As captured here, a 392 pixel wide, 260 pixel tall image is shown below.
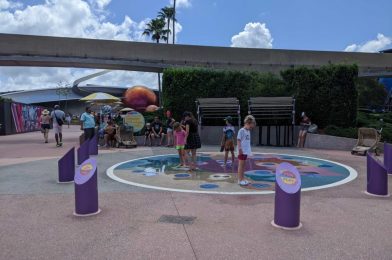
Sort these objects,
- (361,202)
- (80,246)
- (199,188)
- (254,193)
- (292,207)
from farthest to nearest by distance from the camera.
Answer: (199,188)
(254,193)
(361,202)
(292,207)
(80,246)

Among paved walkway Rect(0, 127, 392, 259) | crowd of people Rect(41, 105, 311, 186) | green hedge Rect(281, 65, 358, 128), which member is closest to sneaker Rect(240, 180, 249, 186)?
crowd of people Rect(41, 105, 311, 186)

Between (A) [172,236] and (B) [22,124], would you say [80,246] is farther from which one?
(B) [22,124]

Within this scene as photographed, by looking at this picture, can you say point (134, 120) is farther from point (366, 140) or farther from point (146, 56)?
point (146, 56)

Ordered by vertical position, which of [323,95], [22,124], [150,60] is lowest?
[22,124]

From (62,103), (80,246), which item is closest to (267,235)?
(80,246)

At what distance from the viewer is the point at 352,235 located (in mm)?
5074

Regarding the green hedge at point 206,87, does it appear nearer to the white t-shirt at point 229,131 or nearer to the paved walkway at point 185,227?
the white t-shirt at point 229,131

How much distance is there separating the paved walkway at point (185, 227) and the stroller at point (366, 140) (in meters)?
6.93

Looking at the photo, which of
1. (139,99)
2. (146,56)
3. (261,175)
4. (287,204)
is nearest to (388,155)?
(261,175)

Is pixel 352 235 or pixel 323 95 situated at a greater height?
pixel 323 95

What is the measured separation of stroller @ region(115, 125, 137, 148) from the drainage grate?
35.4ft

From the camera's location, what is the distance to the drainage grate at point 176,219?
561 centimetres

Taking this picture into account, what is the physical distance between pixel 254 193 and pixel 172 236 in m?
2.93

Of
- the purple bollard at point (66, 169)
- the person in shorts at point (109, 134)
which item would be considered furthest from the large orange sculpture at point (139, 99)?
the purple bollard at point (66, 169)
